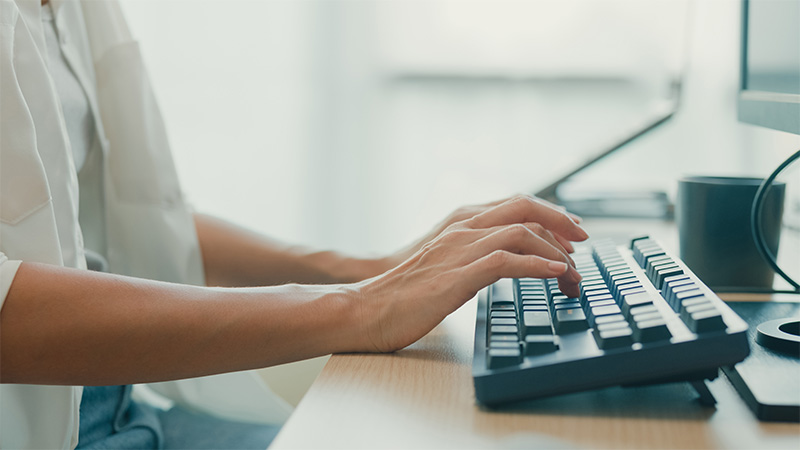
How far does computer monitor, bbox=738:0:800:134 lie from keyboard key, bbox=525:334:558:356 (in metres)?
0.33

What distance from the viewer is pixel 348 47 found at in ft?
6.58

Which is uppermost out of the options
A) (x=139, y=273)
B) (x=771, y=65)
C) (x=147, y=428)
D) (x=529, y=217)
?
(x=771, y=65)

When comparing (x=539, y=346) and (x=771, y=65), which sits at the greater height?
(x=771, y=65)

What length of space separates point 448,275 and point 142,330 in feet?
0.76

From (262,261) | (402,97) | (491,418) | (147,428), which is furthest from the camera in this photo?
(402,97)

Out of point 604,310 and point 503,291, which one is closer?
point 604,310

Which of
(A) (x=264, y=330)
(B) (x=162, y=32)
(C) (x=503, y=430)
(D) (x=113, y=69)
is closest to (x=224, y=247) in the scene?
(D) (x=113, y=69)

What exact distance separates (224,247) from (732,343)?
2.31 ft

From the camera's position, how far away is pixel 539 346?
0.44m

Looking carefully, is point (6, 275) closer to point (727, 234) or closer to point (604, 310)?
point (604, 310)

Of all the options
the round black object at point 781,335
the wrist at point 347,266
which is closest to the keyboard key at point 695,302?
the round black object at point 781,335

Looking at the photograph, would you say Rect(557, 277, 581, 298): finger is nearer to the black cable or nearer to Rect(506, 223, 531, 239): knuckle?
Rect(506, 223, 531, 239): knuckle

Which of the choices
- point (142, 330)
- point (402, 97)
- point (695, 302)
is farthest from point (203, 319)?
point (402, 97)

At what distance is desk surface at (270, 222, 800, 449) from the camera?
15.0 inches
